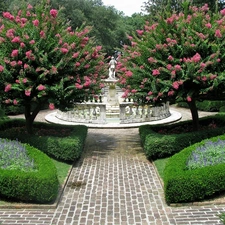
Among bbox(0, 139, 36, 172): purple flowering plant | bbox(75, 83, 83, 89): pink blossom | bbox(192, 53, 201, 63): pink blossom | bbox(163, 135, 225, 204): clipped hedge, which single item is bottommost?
bbox(163, 135, 225, 204): clipped hedge

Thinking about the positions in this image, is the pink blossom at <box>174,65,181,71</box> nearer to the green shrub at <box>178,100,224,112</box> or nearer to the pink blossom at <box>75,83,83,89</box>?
the pink blossom at <box>75,83,83,89</box>

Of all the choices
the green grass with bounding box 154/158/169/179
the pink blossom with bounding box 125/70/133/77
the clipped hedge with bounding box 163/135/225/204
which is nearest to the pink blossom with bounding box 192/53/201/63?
the pink blossom with bounding box 125/70/133/77

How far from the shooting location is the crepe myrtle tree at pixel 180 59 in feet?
32.6

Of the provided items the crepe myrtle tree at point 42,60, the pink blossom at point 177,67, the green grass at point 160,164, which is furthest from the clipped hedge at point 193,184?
the crepe myrtle tree at point 42,60

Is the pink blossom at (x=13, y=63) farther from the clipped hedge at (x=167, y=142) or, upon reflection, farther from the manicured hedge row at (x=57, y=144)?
the clipped hedge at (x=167, y=142)

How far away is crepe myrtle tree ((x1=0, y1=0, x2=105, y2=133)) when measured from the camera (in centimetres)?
992

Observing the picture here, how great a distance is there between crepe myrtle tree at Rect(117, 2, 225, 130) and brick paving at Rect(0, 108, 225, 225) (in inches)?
109

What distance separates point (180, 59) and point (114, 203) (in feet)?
17.8

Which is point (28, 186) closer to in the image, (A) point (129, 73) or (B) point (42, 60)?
(B) point (42, 60)

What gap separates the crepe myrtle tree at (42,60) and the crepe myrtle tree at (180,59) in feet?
6.17

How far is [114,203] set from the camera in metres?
7.50

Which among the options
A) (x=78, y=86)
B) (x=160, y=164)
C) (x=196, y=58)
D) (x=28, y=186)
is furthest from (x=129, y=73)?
(x=28, y=186)

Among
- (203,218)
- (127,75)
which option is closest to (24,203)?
(203,218)

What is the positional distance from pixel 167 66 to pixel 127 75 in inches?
62.6
